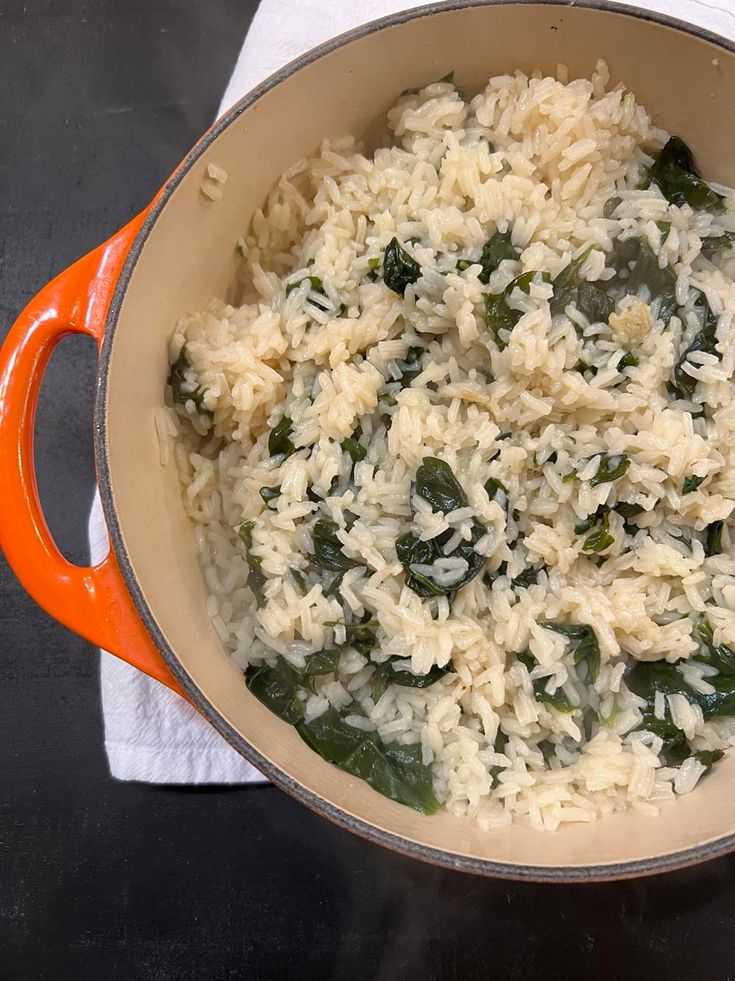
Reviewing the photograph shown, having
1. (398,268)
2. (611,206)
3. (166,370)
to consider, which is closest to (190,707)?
(166,370)

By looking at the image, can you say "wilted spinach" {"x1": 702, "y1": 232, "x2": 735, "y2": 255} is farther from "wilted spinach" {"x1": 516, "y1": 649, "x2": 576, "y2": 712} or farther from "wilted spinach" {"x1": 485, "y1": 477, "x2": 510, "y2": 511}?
"wilted spinach" {"x1": 516, "y1": 649, "x2": 576, "y2": 712}

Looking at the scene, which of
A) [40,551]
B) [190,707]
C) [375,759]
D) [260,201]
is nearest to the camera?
[40,551]

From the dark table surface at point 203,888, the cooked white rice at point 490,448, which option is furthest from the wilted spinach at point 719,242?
the dark table surface at point 203,888

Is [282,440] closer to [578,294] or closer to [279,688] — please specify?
[279,688]

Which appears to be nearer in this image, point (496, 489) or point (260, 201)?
point (496, 489)

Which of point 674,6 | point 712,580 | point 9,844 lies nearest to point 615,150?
point 674,6

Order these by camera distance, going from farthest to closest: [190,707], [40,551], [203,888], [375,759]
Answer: [203,888] → [190,707] → [375,759] → [40,551]

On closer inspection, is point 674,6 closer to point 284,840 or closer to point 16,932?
point 284,840
